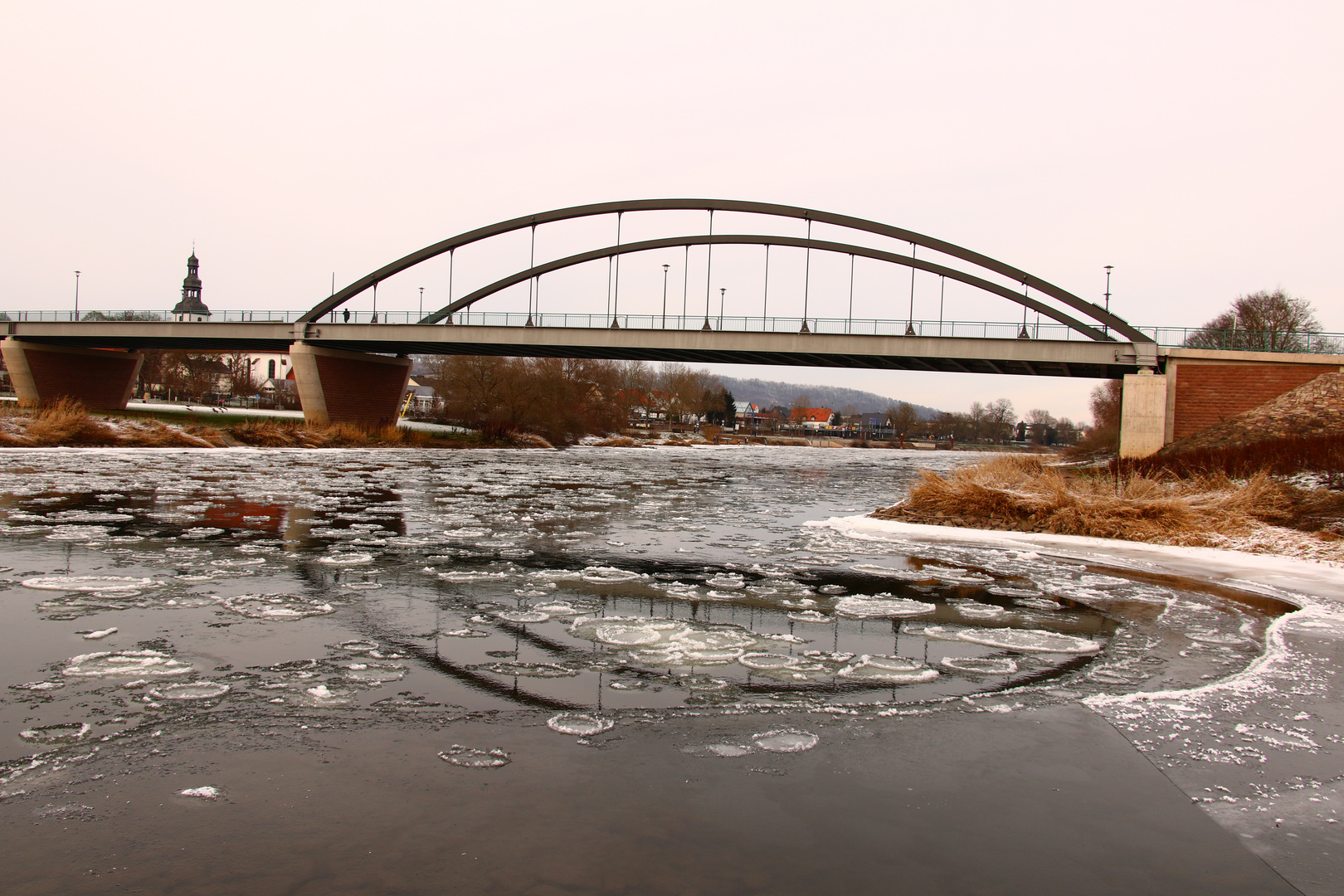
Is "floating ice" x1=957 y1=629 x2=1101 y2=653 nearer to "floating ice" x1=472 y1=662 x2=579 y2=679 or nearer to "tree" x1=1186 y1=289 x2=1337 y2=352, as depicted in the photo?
"floating ice" x1=472 y1=662 x2=579 y2=679

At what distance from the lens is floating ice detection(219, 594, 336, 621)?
6.75 m

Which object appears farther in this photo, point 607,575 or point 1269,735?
point 607,575

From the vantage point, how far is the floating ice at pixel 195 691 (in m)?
4.75

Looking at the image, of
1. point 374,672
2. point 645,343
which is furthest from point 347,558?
point 645,343

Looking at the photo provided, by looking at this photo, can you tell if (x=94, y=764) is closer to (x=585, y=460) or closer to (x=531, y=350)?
(x=585, y=460)

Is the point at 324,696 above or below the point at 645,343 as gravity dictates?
below

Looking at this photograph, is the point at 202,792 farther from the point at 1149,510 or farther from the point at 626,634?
the point at 1149,510

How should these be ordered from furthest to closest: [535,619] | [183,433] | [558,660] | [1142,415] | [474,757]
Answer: [183,433]
[1142,415]
[535,619]
[558,660]
[474,757]

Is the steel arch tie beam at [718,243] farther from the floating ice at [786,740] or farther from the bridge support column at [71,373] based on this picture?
the floating ice at [786,740]

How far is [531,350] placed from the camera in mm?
51719

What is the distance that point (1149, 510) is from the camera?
13859 mm

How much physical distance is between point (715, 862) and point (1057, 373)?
165ft

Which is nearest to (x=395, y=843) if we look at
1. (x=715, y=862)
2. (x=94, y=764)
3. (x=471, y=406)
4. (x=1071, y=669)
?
(x=715, y=862)

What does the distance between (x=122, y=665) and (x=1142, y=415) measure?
39664 mm
